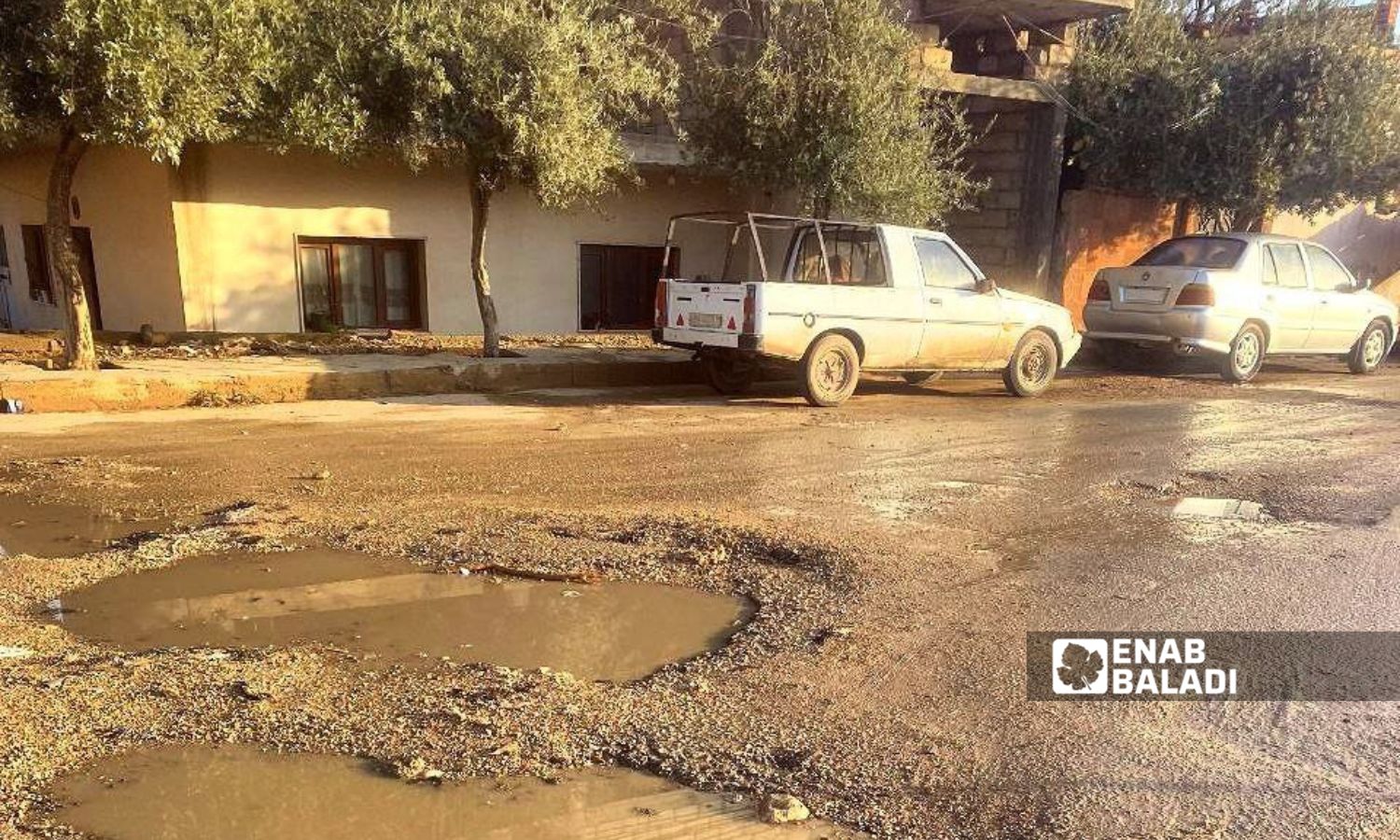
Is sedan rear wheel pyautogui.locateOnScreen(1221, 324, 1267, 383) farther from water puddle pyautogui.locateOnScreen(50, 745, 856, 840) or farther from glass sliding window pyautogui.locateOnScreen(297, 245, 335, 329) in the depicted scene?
glass sliding window pyautogui.locateOnScreen(297, 245, 335, 329)

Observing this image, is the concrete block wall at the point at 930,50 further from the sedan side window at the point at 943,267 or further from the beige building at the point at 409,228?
the sedan side window at the point at 943,267

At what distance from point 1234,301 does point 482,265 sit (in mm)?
9331

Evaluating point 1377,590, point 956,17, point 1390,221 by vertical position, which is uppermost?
point 956,17

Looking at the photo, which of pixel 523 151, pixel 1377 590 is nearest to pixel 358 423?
pixel 523 151

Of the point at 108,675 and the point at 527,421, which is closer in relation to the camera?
the point at 108,675

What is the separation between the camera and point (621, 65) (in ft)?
33.2

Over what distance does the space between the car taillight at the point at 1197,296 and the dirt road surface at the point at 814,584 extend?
263 cm

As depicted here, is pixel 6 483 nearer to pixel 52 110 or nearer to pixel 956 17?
pixel 52 110

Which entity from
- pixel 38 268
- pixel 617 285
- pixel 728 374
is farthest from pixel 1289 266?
pixel 38 268

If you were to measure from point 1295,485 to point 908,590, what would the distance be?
378 cm

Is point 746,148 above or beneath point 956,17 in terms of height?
beneath

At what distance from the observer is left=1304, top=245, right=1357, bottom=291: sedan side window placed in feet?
40.7

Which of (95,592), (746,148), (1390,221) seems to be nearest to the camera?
(95,592)

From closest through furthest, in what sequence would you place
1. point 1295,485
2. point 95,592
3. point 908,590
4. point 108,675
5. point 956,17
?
point 108,675 → point 95,592 → point 908,590 → point 1295,485 → point 956,17
